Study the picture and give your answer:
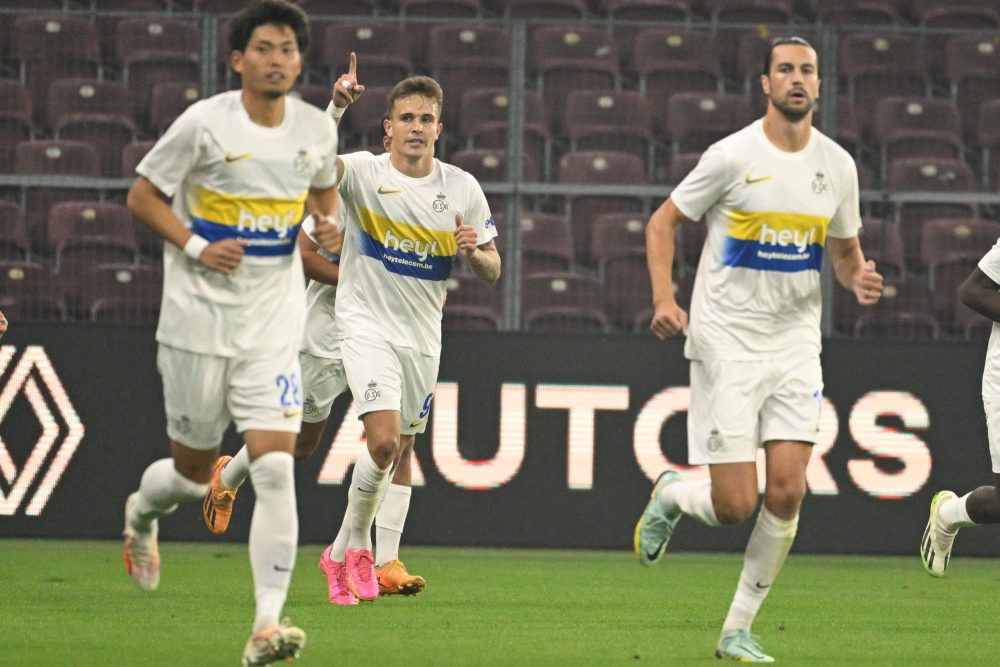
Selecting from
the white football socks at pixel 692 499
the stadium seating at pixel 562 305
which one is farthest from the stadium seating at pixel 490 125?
the white football socks at pixel 692 499

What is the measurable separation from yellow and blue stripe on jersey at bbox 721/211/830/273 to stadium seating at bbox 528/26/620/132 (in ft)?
26.6

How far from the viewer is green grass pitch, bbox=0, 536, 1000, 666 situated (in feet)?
21.7

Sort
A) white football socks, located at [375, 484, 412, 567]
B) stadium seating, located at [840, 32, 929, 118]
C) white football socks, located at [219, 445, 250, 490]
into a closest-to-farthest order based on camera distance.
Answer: white football socks, located at [375, 484, 412, 567] → white football socks, located at [219, 445, 250, 490] → stadium seating, located at [840, 32, 929, 118]

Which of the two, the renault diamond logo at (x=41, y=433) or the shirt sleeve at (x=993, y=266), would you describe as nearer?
the shirt sleeve at (x=993, y=266)

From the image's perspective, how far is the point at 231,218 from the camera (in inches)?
237

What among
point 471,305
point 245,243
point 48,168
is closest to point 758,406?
point 245,243

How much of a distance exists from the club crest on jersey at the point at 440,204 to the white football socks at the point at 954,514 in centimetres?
333

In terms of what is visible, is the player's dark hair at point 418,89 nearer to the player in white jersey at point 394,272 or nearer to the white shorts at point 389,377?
the player in white jersey at point 394,272

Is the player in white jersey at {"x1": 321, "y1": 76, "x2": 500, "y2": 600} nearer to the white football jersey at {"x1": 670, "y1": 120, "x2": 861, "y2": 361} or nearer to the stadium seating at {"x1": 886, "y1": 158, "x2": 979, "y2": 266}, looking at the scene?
the white football jersey at {"x1": 670, "y1": 120, "x2": 861, "y2": 361}

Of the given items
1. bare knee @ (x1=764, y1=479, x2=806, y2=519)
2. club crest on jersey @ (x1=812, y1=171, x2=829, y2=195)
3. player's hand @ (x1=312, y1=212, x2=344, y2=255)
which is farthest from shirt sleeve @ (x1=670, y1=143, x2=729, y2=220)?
player's hand @ (x1=312, y1=212, x2=344, y2=255)

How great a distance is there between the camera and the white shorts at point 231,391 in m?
5.96

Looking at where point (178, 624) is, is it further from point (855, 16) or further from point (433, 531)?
point (855, 16)

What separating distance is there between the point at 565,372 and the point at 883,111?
4717 millimetres

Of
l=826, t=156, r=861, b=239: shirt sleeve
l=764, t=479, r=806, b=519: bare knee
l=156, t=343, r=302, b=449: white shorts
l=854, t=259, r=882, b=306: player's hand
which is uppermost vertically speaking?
l=826, t=156, r=861, b=239: shirt sleeve
